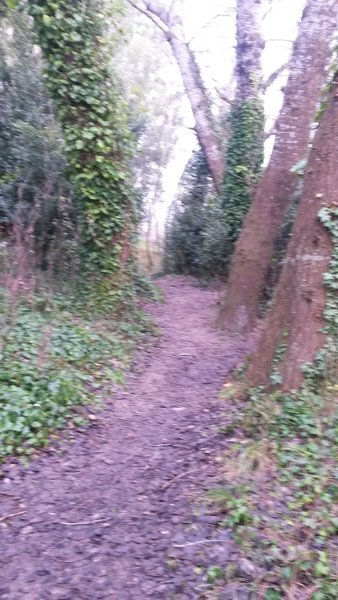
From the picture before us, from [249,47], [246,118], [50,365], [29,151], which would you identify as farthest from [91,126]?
[249,47]

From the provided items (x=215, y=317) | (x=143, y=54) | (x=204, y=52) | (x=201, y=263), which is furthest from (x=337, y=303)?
(x=143, y=54)

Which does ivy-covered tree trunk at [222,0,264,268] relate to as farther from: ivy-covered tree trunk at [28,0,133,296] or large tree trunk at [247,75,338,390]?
large tree trunk at [247,75,338,390]

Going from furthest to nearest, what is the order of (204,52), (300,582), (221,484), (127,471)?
(204,52), (127,471), (221,484), (300,582)

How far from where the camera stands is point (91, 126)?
870 cm

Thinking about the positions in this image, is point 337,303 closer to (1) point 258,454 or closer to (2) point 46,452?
(1) point 258,454

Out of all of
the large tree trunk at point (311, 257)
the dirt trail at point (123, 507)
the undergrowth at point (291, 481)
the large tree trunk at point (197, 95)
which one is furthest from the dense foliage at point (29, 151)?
the undergrowth at point (291, 481)

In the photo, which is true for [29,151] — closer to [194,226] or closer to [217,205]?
[217,205]

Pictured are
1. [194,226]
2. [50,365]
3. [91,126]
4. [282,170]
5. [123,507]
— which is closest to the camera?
[123,507]

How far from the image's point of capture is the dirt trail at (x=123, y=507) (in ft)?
12.8

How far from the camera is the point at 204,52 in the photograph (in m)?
18.8

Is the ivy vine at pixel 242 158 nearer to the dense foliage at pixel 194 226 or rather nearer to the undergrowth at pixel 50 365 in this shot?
the dense foliage at pixel 194 226

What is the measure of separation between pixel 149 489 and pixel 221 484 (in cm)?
70

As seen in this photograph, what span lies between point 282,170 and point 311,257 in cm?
419

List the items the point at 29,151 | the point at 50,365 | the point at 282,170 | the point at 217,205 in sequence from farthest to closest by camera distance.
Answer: the point at 217,205 → the point at 29,151 → the point at 282,170 → the point at 50,365
